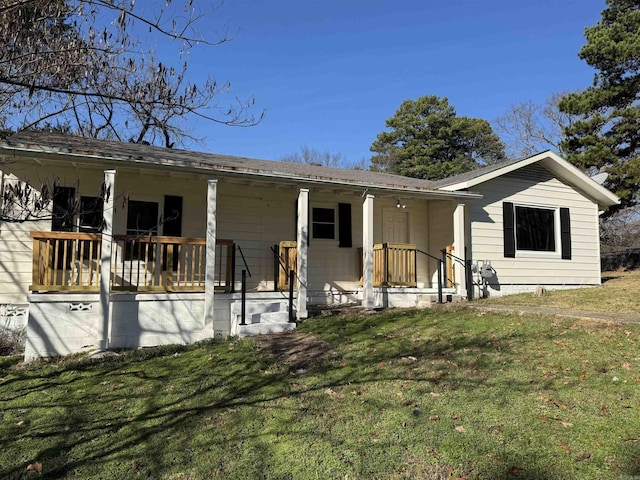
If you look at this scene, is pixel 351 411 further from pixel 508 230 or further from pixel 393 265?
pixel 508 230

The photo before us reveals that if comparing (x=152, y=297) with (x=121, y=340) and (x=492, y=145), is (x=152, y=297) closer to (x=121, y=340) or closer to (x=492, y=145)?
(x=121, y=340)

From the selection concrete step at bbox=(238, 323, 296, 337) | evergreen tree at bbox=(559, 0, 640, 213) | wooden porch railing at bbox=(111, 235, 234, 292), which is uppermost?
evergreen tree at bbox=(559, 0, 640, 213)

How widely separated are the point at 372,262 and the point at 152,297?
4508mm

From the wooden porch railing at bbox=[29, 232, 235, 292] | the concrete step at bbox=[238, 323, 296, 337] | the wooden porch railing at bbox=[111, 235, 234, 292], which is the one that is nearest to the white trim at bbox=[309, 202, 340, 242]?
the wooden porch railing at bbox=[111, 235, 234, 292]

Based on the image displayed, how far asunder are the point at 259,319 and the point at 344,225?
3.93 meters

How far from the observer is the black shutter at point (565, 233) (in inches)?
484

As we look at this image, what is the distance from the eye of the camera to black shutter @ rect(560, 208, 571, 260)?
12297mm

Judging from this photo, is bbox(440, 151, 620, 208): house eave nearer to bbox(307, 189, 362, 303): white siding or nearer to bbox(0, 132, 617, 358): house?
bbox(0, 132, 617, 358): house

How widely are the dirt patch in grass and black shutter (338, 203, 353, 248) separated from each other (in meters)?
3.80

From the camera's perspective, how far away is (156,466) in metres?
3.46

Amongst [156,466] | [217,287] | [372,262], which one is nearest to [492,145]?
[372,262]

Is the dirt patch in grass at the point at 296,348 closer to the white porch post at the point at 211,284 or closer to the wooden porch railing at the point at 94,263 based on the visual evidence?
the white porch post at the point at 211,284

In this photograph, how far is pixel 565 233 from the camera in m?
12.4

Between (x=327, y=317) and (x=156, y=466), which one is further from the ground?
(x=327, y=317)
